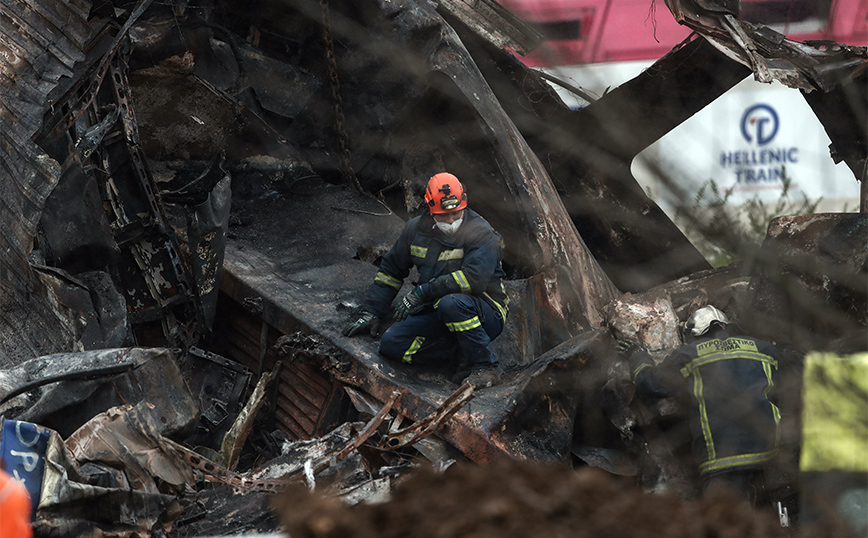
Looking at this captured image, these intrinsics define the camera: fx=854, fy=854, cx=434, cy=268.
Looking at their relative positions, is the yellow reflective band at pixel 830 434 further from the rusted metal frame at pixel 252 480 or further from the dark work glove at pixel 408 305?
the dark work glove at pixel 408 305

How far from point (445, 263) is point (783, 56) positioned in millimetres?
2058

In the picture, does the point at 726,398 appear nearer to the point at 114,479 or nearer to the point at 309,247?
the point at 114,479

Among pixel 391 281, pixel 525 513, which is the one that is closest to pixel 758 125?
pixel 525 513

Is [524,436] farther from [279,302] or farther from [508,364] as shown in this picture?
[279,302]

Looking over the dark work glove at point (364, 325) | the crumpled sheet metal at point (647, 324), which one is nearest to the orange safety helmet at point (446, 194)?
the dark work glove at point (364, 325)

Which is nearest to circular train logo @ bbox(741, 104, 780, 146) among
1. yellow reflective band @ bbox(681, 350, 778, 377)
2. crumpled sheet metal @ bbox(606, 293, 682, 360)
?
yellow reflective band @ bbox(681, 350, 778, 377)

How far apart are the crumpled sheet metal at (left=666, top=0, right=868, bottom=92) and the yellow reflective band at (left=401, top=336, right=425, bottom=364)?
2.01 metres

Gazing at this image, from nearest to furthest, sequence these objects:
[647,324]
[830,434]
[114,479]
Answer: [830,434], [114,479], [647,324]

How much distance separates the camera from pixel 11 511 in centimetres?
158

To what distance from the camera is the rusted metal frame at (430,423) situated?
3564 mm

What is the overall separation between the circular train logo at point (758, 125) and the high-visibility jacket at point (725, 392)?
Answer: 229 cm

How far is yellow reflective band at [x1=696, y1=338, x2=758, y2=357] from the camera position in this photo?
3584 mm

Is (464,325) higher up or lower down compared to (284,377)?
higher up

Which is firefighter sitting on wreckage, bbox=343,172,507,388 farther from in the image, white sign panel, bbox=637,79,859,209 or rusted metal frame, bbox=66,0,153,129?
white sign panel, bbox=637,79,859,209
